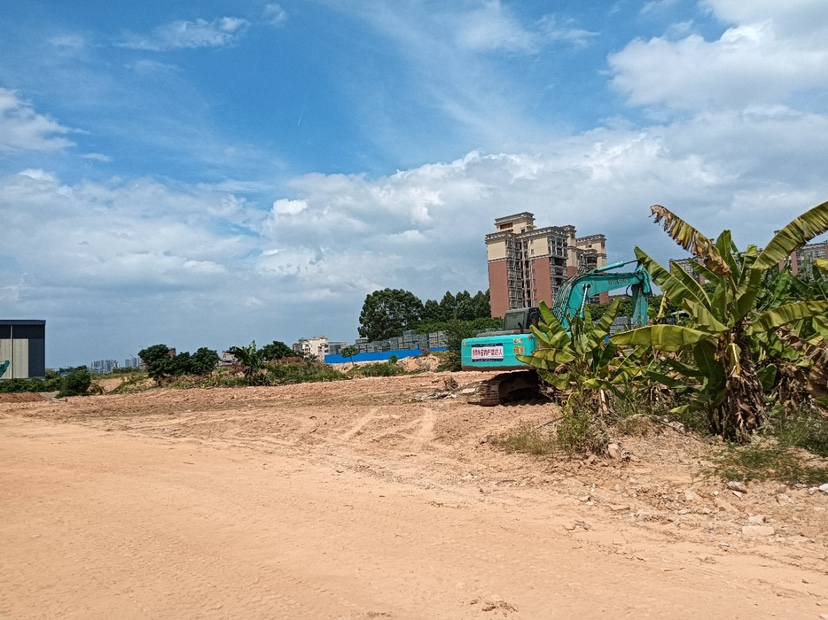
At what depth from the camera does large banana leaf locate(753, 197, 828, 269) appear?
830 cm

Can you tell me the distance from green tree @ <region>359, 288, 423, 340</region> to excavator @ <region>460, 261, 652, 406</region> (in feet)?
240

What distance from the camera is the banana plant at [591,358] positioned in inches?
445

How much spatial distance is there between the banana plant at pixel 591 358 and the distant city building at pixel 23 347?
49.0 metres

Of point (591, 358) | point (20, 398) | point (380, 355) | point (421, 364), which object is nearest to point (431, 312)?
point (380, 355)

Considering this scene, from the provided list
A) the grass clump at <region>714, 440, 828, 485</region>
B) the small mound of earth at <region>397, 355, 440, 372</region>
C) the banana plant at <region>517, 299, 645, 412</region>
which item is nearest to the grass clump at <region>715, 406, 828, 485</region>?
the grass clump at <region>714, 440, 828, 485</region>

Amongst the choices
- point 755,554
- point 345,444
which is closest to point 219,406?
point 345,444

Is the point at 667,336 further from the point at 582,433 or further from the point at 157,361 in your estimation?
the point at 157,361

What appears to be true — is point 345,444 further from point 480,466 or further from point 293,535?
point 293,535

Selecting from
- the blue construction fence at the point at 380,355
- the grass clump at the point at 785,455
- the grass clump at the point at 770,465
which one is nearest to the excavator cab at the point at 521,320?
the grass clump at the point at 785,455

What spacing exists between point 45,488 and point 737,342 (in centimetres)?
941

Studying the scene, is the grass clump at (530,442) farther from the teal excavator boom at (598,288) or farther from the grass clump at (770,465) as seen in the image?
Answer: the teal excavator boom at (598,288)

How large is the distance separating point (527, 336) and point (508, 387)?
6.03 ft

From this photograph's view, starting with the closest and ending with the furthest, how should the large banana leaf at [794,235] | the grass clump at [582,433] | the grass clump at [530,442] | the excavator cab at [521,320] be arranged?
the large banana leaf at [794,235]
the grass clump at [582,433]
the grass clump at [530,442]
the excavator cab at [521,320]

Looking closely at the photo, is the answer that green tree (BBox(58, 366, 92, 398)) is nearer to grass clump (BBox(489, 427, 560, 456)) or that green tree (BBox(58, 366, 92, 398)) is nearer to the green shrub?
the green shrub
